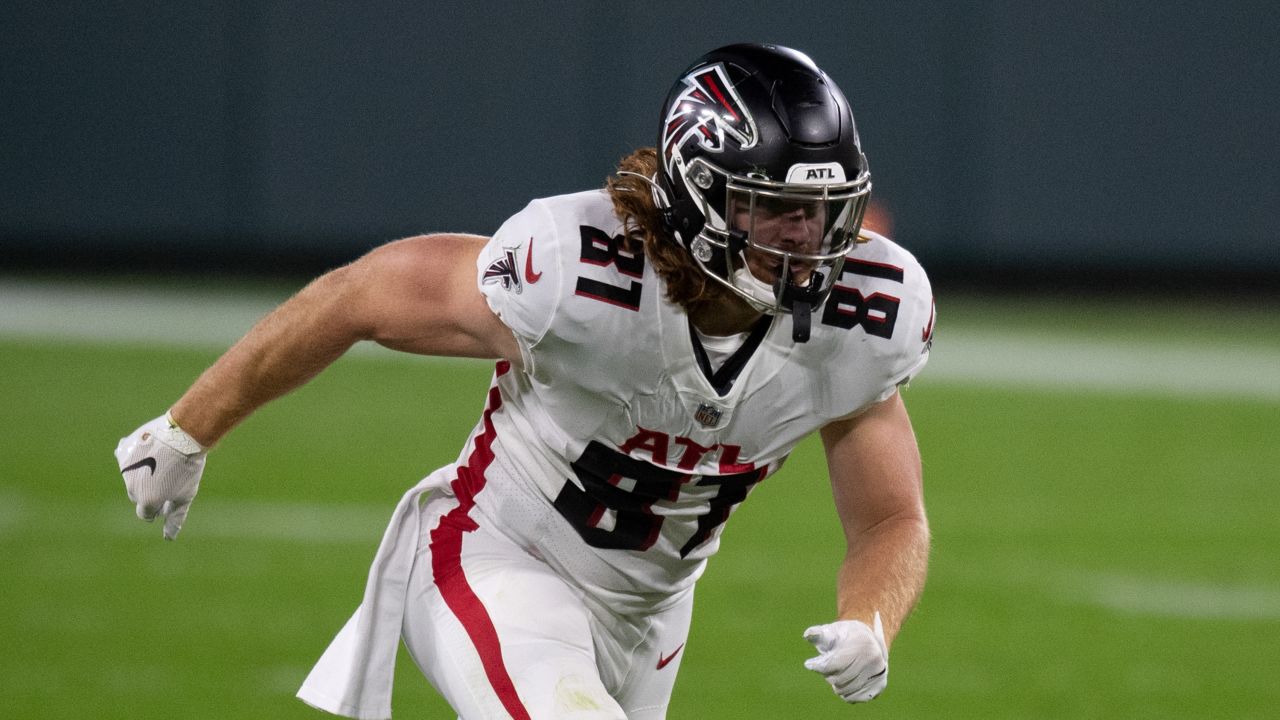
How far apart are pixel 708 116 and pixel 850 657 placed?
0.87 meters

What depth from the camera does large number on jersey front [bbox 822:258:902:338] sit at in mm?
3021

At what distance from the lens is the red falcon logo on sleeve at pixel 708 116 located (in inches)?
115

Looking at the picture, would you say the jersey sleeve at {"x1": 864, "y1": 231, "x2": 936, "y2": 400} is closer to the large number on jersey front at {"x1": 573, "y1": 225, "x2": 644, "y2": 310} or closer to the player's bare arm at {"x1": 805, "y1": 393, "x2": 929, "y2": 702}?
the player's bare arm at {"x1": 805, "y1": 393, "x2": 929, "y2": 702}

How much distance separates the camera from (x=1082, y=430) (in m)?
8.77

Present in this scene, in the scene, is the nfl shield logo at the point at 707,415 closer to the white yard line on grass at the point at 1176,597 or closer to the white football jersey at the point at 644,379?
the white football jersey at the point at 644,379

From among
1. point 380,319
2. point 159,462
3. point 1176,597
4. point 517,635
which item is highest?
point 380,319

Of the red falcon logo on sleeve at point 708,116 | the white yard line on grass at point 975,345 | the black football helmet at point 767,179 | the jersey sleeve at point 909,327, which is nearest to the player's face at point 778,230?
the black football helmet at point 767,179

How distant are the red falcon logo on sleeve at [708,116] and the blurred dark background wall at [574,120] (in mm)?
9558

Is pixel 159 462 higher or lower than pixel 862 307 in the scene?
lower

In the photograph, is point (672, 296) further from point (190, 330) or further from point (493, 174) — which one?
point (493, 174)

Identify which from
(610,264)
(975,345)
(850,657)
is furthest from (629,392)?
(975,345)

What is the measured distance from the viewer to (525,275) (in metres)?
2.92

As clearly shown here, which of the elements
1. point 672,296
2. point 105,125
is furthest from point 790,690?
point 105,125

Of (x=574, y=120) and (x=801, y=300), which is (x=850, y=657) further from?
(x=574, y=120)
